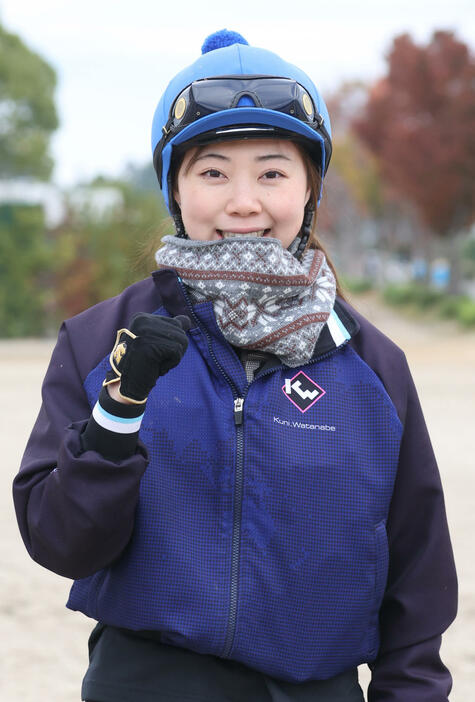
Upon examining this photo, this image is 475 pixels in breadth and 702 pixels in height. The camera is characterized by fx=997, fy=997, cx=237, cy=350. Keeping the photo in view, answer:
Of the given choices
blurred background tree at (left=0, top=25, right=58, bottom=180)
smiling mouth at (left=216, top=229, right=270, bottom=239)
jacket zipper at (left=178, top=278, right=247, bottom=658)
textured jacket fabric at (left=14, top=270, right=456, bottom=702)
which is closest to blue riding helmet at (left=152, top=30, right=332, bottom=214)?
smiling mouth at (left=216, top=229, right=270, bottom=239)

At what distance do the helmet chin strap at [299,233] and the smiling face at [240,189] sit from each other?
63 millimetres

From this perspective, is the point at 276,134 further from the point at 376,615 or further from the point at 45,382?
the point at 376,615

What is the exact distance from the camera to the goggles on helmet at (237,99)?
1861mm

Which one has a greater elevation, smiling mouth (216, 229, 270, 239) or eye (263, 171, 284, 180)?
eye (263, 171, 284, 180)

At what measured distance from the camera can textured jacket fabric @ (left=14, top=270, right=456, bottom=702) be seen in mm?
1679

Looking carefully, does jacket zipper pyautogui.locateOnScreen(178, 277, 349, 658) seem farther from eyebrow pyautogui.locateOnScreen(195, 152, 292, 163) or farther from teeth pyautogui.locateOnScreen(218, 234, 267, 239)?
eyebrow pyautogui.locateOnScreen(195, 152, 292, 163)

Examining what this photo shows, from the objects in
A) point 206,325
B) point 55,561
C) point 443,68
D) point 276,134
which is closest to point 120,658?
point 55,561

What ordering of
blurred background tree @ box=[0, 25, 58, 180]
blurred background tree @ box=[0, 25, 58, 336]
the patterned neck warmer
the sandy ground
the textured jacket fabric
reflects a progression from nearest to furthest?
the textured jacket fabric → the patterned neck warmer → the sandy ground → blurred background tree @ box=[0, 25, 58, 336] → blurred background tree @ box=[0, 25, 58, 180]

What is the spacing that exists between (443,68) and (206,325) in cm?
2173

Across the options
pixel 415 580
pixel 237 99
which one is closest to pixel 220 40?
pixel 237 99

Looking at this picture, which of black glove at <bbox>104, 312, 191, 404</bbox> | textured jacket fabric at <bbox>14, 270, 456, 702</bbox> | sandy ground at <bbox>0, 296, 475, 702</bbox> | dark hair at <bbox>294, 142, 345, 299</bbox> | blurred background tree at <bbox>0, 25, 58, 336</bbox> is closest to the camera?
black glove at <bbox>104, 312, 191, 404</bbox>

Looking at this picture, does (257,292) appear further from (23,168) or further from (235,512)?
(23,168)

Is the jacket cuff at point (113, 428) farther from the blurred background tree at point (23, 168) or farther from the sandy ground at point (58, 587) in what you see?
the blurred background tree at point (23, 168)

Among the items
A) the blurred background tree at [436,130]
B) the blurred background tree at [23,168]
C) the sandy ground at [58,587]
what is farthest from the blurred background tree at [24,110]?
the sandy ground at [58,587]
